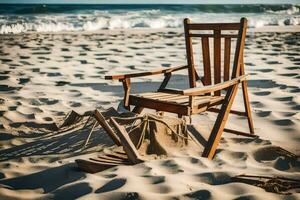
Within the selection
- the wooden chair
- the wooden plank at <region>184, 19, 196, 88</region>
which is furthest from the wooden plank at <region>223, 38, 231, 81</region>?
the wooden plank at <region>184, 19, 196, 88</region>

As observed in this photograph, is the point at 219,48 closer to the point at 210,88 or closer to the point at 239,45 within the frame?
the point at 239,45

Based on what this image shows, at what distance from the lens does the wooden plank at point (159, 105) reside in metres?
3.00

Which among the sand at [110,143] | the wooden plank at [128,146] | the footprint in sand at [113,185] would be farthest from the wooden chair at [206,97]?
the footprint in sand at [113,185]

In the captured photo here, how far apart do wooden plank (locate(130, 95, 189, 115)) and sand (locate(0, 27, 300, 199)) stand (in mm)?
416

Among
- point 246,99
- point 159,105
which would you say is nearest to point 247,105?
point 246,99

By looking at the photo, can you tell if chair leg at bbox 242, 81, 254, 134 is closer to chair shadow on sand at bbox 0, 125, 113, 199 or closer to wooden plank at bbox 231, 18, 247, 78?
wooden plank at bbox 231, 18, 247, 78

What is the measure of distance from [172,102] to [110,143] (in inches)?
30.9

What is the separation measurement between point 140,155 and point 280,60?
6.09m

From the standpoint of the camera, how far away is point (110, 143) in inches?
137

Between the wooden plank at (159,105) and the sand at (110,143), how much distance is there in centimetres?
42

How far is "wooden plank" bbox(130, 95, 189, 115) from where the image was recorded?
9.84 feet

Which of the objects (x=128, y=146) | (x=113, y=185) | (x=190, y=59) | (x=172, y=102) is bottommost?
(x=113, y=185)

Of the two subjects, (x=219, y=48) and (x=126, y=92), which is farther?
(x=219, y=48)

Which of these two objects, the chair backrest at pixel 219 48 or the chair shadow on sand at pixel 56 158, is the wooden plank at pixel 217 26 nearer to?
the chair backrest at pixel 219 48
